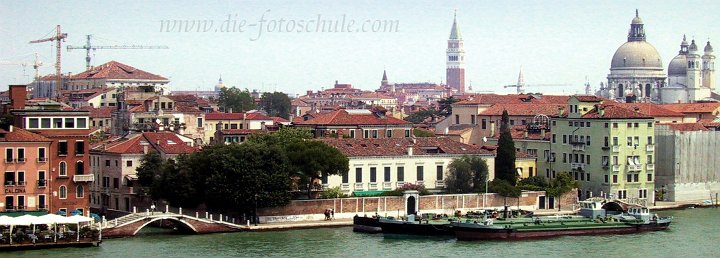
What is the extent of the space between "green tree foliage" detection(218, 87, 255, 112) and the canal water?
131 ft

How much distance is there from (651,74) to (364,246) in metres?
92.2

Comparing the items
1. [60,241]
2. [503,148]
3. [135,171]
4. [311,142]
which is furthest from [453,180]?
[60,241]

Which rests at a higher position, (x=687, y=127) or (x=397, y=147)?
(x=687, y=127)

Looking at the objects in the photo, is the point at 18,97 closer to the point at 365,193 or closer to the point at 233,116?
the point at 365,193

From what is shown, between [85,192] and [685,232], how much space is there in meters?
16.1

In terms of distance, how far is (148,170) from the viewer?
39.0 meters

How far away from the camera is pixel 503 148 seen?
4325cm

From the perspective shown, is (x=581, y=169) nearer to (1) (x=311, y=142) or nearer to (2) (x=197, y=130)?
(1) (x=311, y=142)

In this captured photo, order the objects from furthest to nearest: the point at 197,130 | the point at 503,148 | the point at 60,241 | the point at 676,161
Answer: the point at 197,130 < the point at 676,161 < the point at 503,148 < the point at 60,241

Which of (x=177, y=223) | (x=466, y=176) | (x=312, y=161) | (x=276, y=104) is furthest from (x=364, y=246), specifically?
(x=276, y=104)

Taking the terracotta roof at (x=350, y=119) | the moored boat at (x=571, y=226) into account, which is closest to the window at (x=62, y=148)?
the moored boat at (x=571, y=226)

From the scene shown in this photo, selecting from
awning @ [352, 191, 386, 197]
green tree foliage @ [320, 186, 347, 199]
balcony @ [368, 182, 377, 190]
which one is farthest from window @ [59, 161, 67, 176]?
balcony @ [368, 182, 377, 190]

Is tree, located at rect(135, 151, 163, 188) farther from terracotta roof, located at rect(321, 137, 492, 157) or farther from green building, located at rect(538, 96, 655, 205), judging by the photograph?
green building, located at rect(538, 96, 655, 205)

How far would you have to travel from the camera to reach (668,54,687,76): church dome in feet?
408
